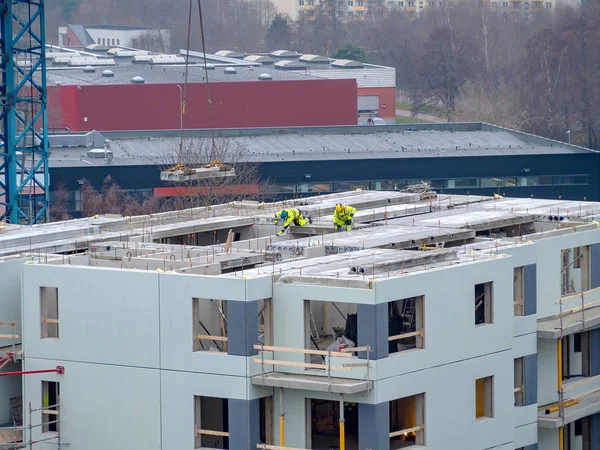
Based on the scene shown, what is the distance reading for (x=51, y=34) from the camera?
586 ft

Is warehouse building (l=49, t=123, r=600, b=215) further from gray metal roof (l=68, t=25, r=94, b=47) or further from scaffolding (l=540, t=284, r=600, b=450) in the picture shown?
gray metal roof (l=68, t=25, r=94, b=47)

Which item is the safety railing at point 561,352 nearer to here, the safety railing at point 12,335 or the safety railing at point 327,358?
the safety railing at point 327,358

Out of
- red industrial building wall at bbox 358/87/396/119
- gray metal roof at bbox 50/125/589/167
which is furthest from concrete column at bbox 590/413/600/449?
red industrial building wall at bbox 358/87/396/119

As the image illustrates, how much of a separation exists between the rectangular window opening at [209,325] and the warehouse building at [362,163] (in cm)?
4926

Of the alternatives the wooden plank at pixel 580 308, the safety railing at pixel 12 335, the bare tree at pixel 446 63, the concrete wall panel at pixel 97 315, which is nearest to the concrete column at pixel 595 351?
the wooden plank at pixel 580 308

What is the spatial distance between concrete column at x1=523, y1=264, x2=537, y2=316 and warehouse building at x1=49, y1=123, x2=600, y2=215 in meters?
47.1

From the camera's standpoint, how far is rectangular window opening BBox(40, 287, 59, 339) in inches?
1307

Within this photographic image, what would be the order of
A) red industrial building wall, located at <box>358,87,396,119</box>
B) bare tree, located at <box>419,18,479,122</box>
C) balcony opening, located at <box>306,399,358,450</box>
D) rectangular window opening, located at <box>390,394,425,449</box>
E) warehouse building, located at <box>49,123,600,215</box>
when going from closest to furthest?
rectangular window opening, located at <box>390,394,425,449</box> → balcony opening, located at <box>306,399,358,450</box> → warehouse building, located at <box>49,123,600,215</box> → red industrial building wall, located at <box>358,87,396,119</box> → bare tree, located at <box>419,18,479,122</box>

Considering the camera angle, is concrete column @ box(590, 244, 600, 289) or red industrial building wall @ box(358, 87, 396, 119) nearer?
concrete column @ box(590, 244, 600, 289)

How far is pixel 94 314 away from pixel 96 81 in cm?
7671

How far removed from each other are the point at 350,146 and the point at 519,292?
5813 centimetres

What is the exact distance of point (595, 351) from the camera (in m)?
38.1

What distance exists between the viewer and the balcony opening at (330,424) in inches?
1300

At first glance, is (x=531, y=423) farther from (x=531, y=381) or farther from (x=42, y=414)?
(x=42, y=414)
